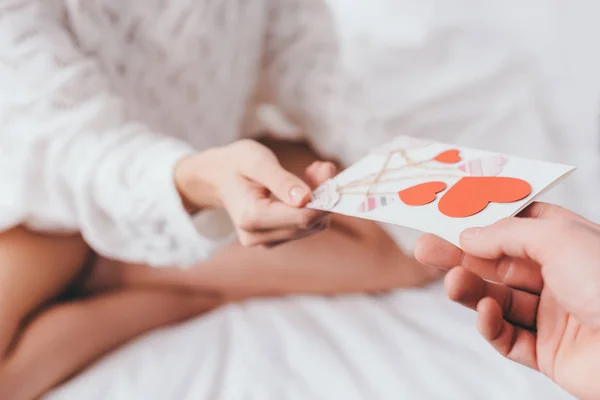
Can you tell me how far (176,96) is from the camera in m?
0.74

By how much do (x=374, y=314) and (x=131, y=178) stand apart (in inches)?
12.1

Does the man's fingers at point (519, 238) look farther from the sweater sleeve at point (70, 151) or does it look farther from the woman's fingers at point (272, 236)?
the sweater sleeve at point (70, 151)

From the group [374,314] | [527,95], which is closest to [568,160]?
[527,95]

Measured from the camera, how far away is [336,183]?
494mm

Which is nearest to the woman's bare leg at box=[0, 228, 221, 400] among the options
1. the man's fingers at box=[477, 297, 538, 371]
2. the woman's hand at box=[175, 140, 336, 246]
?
the woman's hand at box=[175, 140, 336, 246]

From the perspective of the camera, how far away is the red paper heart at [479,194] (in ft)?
1.34

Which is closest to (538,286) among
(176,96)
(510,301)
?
(510,301)

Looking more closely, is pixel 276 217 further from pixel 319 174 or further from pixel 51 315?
pixel 51 315

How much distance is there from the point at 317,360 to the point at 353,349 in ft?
0.14

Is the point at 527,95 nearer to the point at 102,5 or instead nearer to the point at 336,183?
the point at 336,183

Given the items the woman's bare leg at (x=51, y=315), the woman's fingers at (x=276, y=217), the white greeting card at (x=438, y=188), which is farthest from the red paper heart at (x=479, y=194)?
the woman's bare leg at (x=51, y=315)

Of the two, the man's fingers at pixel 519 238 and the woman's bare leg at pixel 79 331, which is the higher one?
the man's fingers at pixel 519 238

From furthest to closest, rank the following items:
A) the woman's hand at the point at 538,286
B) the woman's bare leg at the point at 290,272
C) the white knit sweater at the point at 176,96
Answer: the woman's bare leg at the point at 290,272
the white knit sweater at the point at 176,96
the woman's hand at the point at 538,286

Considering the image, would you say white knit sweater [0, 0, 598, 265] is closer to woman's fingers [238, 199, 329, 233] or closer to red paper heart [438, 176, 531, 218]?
woman's fingers [238, 199, 329, 233]
